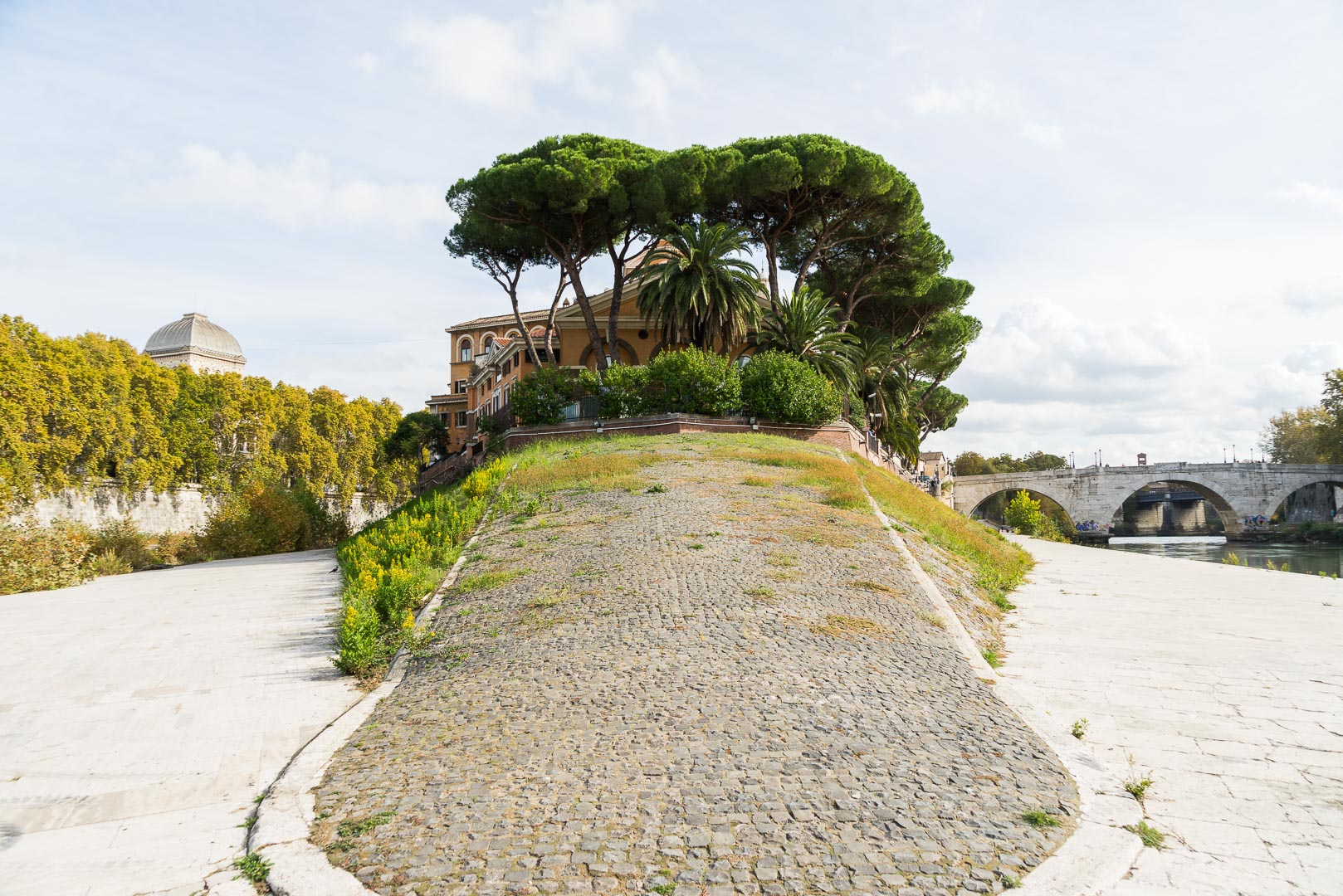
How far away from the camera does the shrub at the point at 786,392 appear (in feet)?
94.1

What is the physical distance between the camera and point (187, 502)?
133ft

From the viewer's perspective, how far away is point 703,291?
97.0ft

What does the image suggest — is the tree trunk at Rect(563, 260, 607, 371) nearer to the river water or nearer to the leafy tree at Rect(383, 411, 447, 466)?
the river water

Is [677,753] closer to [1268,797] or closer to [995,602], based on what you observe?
[1268,797]

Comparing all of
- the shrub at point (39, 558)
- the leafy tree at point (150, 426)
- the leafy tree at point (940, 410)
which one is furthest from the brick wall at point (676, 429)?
the leafy tree at point (940, 410)

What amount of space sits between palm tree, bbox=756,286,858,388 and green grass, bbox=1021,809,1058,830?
2645 cm

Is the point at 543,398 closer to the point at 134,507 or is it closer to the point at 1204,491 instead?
the point at 134,507

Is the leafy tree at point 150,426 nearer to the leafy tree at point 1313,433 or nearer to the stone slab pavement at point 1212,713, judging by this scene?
the stone slab pavement at point 1212,713

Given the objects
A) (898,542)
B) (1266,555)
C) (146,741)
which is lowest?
(1266,555)

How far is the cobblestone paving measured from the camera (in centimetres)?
463

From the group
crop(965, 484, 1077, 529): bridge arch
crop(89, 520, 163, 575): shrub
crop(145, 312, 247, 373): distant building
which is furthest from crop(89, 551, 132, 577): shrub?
crop(965, 484, 1077, 529): bridge arch

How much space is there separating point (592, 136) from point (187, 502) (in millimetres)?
26839

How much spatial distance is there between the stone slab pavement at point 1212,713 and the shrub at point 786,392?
14129 mm

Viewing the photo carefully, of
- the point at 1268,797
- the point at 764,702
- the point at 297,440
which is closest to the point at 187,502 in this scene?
the point at 297,440
